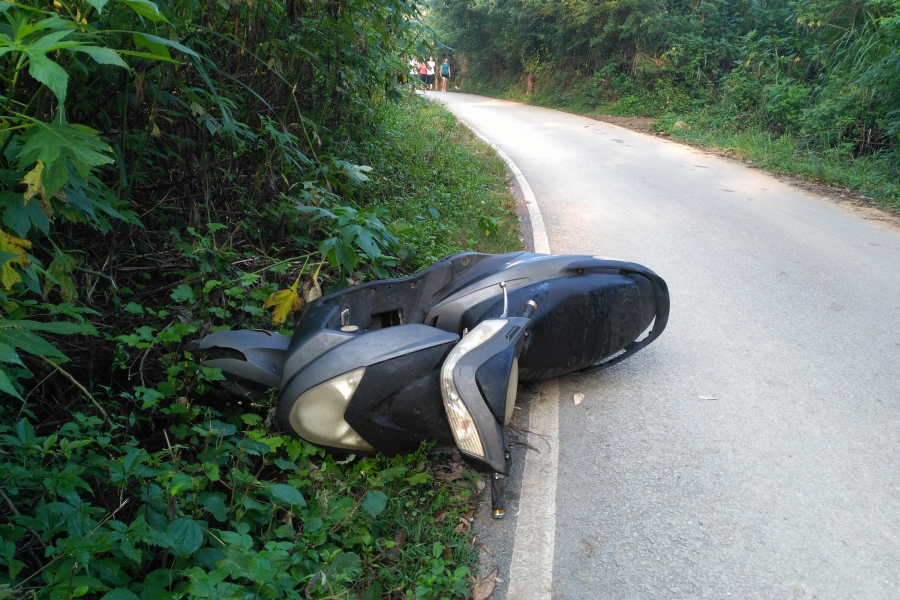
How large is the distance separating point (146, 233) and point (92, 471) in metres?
2.04

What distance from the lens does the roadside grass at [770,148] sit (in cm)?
1188

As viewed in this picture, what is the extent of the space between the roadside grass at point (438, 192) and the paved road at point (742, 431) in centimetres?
88

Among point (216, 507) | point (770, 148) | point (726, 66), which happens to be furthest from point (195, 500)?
point (726, 66)

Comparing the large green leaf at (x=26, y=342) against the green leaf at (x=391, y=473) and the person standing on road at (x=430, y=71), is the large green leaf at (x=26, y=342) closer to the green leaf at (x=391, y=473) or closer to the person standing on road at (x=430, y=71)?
the green leaf at (x=391, y=473)

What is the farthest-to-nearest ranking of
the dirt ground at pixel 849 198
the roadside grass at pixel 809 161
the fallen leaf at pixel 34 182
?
the roadside grass at pixel 809 161
the dirt ground at pixel 849 198
the fallen leaf at pixel 34 182

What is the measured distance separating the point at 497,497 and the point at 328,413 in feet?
2.95

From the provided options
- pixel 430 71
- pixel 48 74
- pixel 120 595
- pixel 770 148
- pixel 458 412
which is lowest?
pixel 120 595

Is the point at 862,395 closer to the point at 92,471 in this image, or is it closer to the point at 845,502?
the point at 845,502

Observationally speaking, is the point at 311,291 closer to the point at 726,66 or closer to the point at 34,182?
the point at 34,182

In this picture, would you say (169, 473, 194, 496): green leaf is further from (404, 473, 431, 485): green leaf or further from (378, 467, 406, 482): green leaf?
(404, 473, 431, 485): green leaf

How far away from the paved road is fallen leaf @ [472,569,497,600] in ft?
0.86

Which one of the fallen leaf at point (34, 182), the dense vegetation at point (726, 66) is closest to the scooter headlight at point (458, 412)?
the fallen leaf at point (34, 182)

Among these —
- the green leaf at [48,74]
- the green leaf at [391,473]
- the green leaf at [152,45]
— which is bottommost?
the green leaf at [391,473]

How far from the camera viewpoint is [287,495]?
2779 mm
